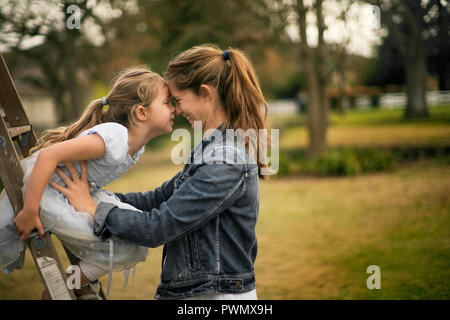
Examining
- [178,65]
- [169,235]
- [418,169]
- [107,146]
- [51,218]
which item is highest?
[178,65]

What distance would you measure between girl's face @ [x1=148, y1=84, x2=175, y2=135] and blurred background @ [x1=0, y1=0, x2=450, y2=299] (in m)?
1.05

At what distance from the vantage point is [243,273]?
1.95m

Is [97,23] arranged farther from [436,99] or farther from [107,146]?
[107,146]

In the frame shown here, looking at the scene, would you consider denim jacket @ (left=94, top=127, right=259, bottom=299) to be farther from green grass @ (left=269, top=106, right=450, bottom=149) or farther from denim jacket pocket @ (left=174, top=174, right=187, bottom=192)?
green grass @ (left=269, top=106, right=450, bottom=149)

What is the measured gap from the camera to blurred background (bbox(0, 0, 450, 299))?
4.99 metres

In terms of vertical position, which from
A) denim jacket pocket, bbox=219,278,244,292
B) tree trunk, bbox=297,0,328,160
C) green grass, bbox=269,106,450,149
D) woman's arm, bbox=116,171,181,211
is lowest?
green grass, bbox=269,106,450,149

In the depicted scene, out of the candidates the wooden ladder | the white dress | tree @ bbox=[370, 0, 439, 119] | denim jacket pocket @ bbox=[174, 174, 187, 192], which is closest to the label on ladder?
the wooden ladder

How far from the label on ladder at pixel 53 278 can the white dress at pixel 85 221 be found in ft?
0.40

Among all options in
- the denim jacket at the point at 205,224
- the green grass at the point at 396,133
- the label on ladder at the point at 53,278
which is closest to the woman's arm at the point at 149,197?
the denim jacket at the point at 205,224

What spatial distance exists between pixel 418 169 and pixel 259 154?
8590 mm

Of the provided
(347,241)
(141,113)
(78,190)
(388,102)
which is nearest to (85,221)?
(78,190)

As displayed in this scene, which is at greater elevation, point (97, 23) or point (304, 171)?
point (97, 23)
